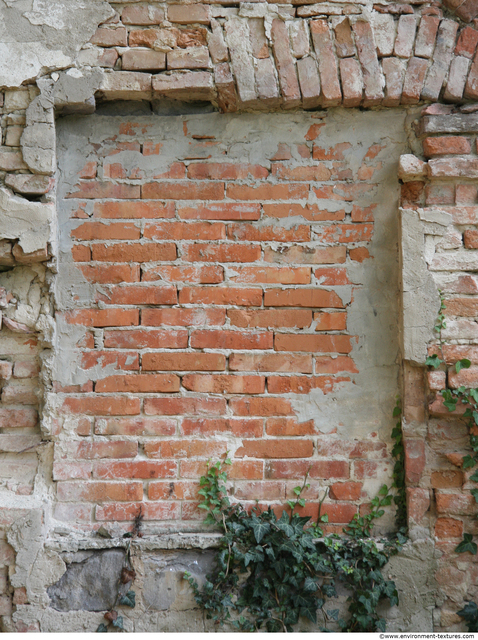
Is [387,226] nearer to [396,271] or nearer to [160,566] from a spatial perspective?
[396,271]

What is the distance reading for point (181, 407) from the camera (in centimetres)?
195

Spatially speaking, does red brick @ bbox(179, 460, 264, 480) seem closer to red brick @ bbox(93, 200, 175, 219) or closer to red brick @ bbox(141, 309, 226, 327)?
red brick @ bbox(141, 309, 226, 327)

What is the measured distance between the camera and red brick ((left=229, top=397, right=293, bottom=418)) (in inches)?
76.7

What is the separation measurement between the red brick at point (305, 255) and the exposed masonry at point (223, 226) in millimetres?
29

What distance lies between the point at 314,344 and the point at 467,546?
928 mm

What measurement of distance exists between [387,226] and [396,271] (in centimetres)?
19

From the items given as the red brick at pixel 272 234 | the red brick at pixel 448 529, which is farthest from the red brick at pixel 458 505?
the red brick at pixel 272 234

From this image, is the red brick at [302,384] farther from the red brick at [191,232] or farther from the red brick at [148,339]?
the red brick at [191,232]

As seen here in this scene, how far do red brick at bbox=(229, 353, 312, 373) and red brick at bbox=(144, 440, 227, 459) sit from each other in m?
0.32

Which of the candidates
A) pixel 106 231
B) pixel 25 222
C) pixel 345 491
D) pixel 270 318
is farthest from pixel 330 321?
pixel 25 222

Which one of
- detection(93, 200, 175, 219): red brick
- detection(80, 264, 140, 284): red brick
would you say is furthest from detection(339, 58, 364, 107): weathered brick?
detection(80, 264, 140, 284): red brick

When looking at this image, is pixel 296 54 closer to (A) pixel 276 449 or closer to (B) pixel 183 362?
(B) pixel 183 362

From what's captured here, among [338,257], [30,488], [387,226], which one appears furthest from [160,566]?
[387,226]

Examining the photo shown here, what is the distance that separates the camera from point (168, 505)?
1.91m
